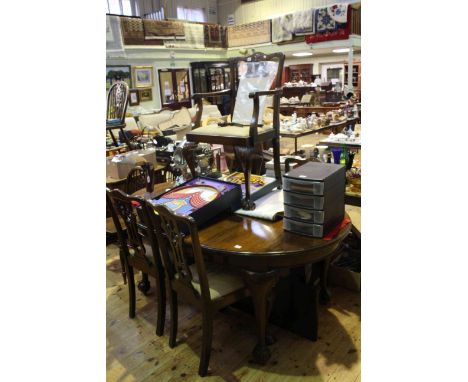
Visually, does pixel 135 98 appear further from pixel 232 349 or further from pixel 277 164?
pixel 232 349

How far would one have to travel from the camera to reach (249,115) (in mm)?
2682

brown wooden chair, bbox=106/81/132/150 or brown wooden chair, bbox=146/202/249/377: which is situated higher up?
brown wooden chair, bbox=106/81/132/150

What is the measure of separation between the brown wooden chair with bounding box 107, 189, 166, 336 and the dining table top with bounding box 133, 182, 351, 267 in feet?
1.23

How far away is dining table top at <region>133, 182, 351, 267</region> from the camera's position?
1.73 m

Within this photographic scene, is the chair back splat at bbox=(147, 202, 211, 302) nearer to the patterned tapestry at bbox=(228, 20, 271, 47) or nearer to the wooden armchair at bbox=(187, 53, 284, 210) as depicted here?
the wooden armchair at bbox=(187, 53, 284, 210)

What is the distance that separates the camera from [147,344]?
2.20 metres

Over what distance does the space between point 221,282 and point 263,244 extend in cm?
32

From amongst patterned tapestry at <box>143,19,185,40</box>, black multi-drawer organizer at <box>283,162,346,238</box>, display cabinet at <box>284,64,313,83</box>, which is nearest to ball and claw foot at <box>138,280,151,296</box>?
black multi-drawer organizer at <box>283,162,346,238</box>

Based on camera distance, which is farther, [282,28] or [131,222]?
[282,28]

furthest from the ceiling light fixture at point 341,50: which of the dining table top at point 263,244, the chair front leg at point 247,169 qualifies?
the dining table top at point 263,244

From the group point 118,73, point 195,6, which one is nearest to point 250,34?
point 195,6

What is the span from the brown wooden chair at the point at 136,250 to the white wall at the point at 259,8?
1242cm
